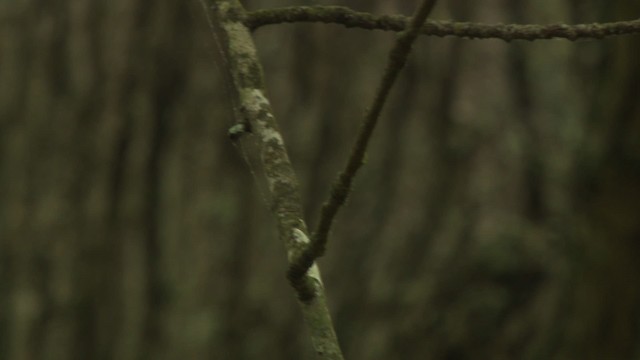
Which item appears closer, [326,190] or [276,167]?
[276,167]

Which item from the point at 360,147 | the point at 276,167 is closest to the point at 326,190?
the point at 276,167

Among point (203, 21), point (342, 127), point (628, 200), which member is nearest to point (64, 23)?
point (203, 21)

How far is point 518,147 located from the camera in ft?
5.11

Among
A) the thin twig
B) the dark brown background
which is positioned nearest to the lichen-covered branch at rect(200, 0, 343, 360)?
the thin twig

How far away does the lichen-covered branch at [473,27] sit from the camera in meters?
0.69

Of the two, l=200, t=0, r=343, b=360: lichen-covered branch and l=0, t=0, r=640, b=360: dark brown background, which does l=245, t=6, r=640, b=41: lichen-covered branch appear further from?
l=0, t=0, r=640, b=360: dark brown background

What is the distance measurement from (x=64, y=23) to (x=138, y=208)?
0.34m

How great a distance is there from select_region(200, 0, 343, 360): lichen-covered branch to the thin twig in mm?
19

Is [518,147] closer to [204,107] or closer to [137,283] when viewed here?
[204,107]

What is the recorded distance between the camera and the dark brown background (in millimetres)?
1542

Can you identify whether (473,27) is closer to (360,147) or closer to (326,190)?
(360,147)

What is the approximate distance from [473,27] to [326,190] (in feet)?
3.08

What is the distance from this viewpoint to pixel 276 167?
69cm

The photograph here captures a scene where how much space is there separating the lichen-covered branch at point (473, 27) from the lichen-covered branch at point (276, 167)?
0.12 ft
